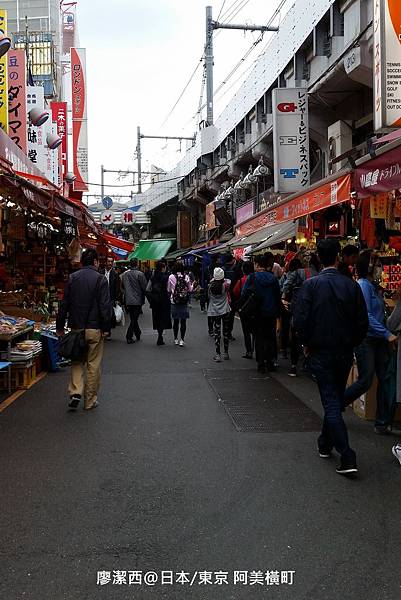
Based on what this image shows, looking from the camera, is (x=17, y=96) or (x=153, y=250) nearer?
(x=17, y=96)

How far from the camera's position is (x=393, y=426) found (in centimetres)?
605

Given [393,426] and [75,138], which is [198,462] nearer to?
[393,426]

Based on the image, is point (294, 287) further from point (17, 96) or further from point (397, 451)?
point (17, 96)

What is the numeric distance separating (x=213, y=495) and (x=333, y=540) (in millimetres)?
1058

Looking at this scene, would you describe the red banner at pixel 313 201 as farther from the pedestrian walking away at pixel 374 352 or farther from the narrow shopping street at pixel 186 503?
the narrow shopping street at pixel 186 503

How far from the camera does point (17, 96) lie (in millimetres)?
12602

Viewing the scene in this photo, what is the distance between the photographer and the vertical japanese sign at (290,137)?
13578 mm

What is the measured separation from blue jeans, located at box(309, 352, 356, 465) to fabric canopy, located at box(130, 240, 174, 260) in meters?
31.4

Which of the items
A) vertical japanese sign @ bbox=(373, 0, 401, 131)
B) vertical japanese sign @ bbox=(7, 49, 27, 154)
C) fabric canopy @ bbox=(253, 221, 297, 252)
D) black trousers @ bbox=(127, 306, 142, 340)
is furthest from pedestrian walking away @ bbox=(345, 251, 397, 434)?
vertical japanese sign @ bbox=(7, 49, 27, 154)

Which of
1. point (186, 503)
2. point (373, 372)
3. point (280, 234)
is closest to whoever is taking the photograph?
point (186, 503)

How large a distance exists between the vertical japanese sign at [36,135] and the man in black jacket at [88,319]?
27.8 ft

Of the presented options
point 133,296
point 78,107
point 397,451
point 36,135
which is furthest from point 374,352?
point 78,107

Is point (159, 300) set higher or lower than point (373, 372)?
higher

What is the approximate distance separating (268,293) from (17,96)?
772 centimetres
